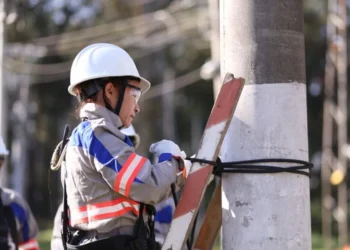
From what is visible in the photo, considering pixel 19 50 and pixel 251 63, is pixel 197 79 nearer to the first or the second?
pixel 19 50

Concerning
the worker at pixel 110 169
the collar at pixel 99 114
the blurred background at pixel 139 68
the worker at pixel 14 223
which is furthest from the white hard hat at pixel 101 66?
the blurred background at pixel 139 68

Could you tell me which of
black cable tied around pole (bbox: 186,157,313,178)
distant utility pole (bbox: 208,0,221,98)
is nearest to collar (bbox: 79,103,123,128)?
black cable tied around pole (bbox: 186,157,313,178)

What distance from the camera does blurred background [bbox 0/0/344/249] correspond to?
3916 centimetres

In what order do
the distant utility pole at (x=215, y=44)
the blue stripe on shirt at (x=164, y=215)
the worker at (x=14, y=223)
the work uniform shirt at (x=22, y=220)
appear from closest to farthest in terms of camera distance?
the blue stripe on shirt at (x=164, y=215), the worker at (x=14, y=223), the work uniform shirt at (x=22, y=220), the distant utility pole at (x=215, y=44)

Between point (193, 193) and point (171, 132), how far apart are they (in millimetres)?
43042

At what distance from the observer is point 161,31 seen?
112ft

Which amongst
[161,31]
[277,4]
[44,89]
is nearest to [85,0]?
[44,89]

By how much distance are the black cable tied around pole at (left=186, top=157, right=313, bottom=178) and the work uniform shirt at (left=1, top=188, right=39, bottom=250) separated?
13.2 feet

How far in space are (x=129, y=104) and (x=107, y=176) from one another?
0.51m

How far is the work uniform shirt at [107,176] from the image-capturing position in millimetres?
3902

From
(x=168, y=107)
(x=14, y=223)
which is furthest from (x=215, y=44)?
(x=168, y=107)

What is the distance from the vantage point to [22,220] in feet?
25.5

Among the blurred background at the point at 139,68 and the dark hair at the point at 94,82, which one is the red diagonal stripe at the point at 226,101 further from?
the blurred background at the point at 139,68

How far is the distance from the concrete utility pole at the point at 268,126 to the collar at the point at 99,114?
0.58m
